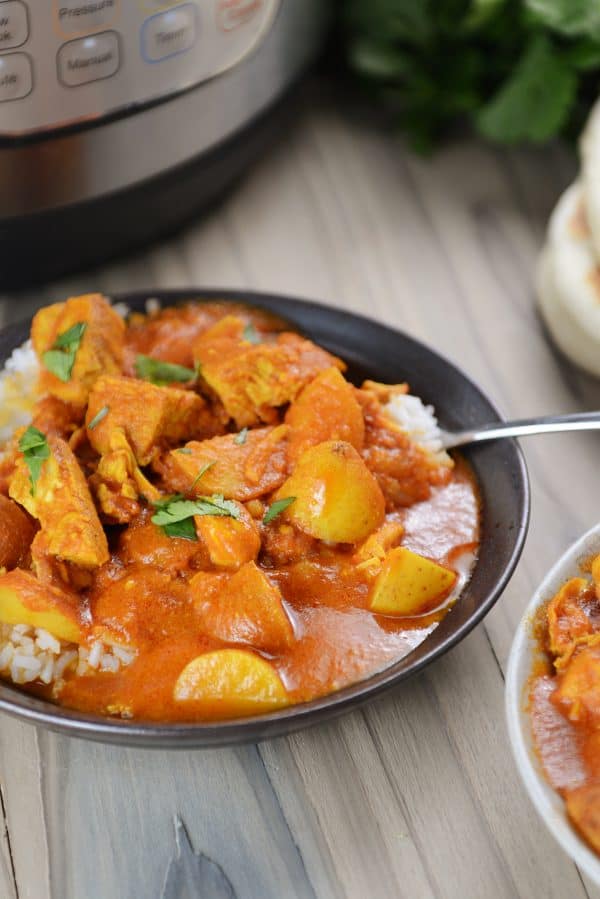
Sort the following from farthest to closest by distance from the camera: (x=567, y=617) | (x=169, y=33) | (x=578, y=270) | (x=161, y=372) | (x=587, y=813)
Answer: (x=578, y=270)
(x=169, y=33)
(x=161, y=372)
(x=567, y=617)
(x=587, y=813)

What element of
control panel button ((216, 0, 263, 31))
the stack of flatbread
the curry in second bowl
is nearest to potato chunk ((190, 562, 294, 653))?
the curry in second bowl

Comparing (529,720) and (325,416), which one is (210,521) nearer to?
(325,416)

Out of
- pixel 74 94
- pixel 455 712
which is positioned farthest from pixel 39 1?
pixel 455 712

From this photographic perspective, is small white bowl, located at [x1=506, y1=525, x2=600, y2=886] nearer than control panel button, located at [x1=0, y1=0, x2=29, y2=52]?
Yes

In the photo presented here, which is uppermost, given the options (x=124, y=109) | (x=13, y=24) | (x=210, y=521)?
(x=13, y=24)

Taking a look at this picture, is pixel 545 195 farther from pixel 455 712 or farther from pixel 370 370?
pixel 455 712

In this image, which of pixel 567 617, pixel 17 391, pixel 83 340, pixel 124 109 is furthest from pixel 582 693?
pixel 124 109

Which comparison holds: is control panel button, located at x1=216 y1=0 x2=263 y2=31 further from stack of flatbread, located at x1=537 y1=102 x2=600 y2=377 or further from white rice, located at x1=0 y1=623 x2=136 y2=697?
white rice, located at x1=0 y1=623 x2=136 y2=697
